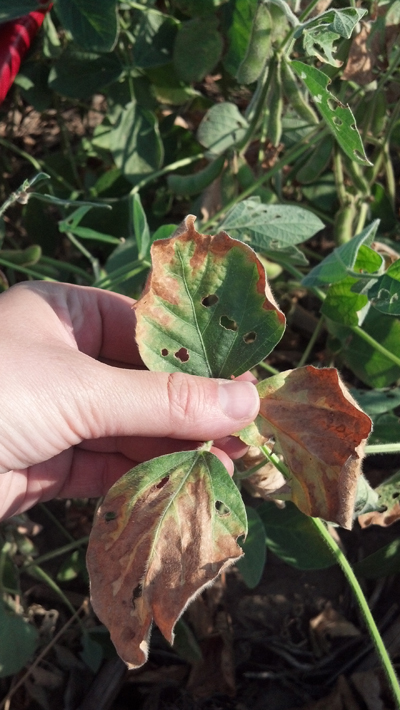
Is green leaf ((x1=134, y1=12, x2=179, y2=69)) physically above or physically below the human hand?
above

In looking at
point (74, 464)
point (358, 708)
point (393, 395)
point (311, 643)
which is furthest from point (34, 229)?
point (358, 708)

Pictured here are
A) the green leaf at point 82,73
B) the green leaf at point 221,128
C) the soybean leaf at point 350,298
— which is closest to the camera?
the soybean leaf at point 350,298

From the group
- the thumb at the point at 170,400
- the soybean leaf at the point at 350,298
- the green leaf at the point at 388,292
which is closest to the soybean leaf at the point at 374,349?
the soybean leaf at the point at 350,298

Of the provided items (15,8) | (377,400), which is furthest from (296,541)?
(15,8)

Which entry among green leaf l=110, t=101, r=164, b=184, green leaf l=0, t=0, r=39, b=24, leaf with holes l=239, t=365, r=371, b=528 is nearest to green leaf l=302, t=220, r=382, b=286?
leaf with holes l=239, t=365, r=371, b=528

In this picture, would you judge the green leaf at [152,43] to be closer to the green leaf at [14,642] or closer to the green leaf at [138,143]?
the green leaf at [138,143]

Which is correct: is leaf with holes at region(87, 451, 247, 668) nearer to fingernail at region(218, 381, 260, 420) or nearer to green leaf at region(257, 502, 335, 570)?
fingernail at region(218, 381, 260, 420)
